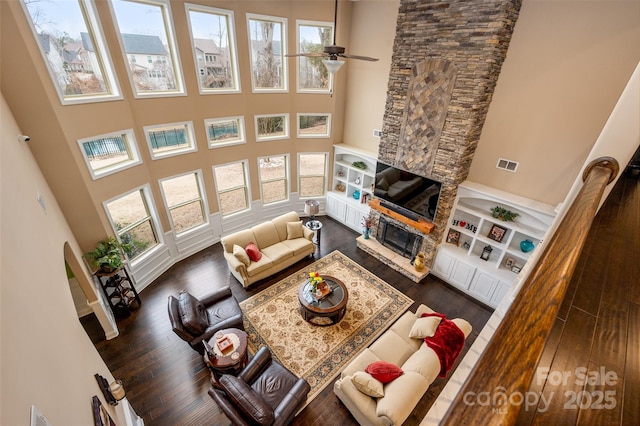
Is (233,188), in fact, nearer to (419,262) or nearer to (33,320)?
(419,262)

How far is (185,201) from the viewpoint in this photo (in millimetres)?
6688

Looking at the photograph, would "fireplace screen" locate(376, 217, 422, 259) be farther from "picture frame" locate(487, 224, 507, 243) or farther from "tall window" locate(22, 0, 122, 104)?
"tall window" locate(22, 0, 122, 104)

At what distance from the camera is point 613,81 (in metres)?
3.97

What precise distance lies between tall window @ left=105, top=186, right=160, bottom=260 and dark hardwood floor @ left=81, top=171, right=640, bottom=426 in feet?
2.90

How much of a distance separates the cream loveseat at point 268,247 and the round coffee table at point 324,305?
1.12 meters

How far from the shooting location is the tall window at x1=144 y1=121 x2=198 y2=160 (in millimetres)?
5695

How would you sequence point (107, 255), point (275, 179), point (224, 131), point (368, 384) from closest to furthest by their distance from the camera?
point (368, 384), point (107, 255), point (224, 131), point (275, 179)

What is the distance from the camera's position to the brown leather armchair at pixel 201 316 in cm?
415

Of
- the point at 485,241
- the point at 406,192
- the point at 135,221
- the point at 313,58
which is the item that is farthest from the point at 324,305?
the point at 313,58

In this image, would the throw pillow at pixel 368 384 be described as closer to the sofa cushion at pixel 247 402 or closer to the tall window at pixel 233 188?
the sofa cushion at pixel 247 402

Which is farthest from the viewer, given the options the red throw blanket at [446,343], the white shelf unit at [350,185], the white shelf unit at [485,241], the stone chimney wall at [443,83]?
the white shelf unit at [350,185]

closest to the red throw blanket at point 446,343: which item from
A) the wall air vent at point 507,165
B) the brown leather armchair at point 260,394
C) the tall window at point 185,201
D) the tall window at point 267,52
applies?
the brown leather armchair at point 260,394

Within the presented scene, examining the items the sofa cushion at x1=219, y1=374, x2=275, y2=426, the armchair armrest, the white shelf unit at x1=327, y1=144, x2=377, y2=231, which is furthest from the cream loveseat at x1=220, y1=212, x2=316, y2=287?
the sofa cushion at x1=219, y1=374, x2=275, y2=426

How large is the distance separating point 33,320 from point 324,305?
396cm
